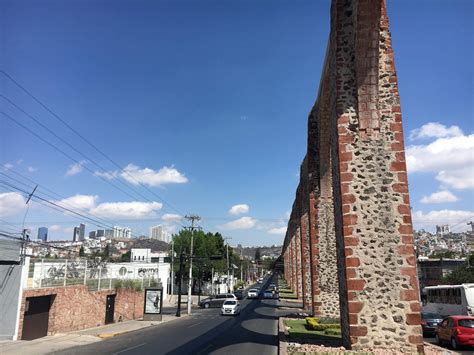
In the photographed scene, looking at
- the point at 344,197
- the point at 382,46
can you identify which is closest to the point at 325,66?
the point at 382,46

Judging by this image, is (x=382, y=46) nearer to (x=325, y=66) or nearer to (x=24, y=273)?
(x=325, y=66)

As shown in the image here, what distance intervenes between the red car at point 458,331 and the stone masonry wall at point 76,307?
1995 centimetres

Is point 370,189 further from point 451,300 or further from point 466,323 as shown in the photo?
point 451,300

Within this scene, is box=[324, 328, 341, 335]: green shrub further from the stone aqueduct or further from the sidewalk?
the sidewalk

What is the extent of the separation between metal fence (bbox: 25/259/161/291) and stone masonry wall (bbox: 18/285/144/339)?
16.9 inches

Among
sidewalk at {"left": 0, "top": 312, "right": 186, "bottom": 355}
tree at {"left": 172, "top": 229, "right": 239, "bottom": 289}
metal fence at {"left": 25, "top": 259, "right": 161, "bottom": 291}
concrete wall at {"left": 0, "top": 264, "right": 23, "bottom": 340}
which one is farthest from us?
tree at {"left": 172, "top": 229, "right": 239, "bottom": 289}

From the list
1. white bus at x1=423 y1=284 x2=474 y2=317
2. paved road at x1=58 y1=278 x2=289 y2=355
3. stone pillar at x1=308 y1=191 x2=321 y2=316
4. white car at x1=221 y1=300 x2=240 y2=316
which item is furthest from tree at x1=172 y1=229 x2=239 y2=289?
paved road at x1=58 y1=278 x2=289 y2=355

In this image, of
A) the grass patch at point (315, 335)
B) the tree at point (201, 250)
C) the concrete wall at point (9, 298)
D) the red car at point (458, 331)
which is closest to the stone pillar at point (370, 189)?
the grass patch at point (315, 335)

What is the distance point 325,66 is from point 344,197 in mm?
11619

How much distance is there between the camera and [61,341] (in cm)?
1917

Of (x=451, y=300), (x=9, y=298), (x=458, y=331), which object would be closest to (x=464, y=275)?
(x=451, y=300)

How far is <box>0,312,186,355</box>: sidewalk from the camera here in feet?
53.7

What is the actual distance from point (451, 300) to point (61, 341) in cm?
2634

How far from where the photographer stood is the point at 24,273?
19.2 metres
